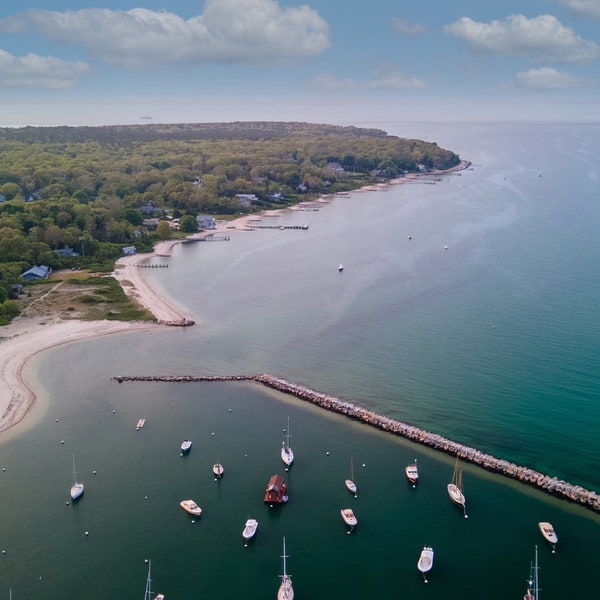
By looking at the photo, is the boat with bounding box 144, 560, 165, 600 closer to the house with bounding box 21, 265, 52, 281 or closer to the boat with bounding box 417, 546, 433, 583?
the boat with bounding box 417, 546, 433, 583

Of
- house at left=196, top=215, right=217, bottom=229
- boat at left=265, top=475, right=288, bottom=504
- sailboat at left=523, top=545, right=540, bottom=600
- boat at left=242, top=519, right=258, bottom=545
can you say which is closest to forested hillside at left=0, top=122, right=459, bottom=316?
house at left=196, top=215, right=217, bottom=229

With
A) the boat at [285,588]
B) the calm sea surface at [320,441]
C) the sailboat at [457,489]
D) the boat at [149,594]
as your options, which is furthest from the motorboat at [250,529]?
the sailboat at [457,489]

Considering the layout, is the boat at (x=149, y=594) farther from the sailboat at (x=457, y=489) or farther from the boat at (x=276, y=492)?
the sailboat at (x=457, y=489)

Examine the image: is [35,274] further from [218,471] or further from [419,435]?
[419,435]

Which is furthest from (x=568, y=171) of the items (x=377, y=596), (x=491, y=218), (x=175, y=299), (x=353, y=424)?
(x=377, y=596)

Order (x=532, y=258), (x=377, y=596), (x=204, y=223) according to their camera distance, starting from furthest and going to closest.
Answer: (x=204, y=223) < (x=532, y=258) < (x=377, y=596)

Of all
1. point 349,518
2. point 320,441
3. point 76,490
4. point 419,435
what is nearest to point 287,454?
point 320,441

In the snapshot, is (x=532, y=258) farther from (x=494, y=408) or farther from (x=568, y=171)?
(x=568, y=171)

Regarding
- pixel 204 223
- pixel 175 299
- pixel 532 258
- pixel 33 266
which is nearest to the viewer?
pixel 175 299
